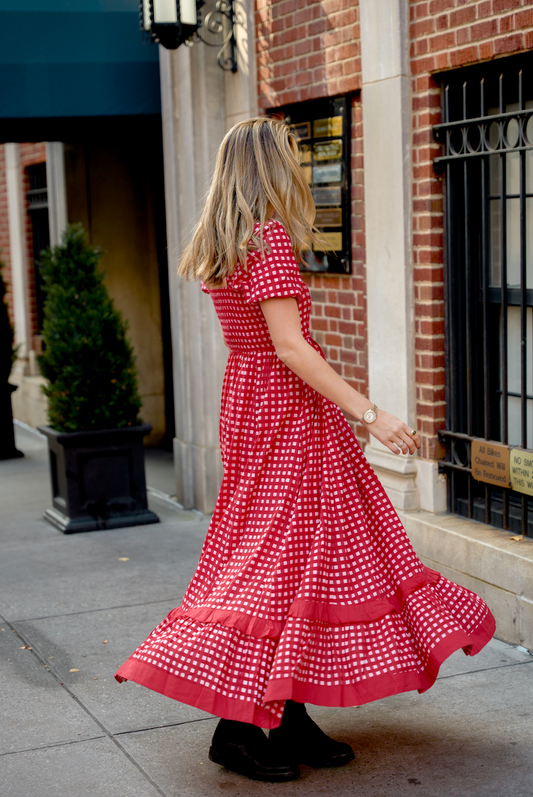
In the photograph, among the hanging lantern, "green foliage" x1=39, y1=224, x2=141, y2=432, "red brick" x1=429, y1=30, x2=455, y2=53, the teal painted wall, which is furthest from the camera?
the teal painted wall

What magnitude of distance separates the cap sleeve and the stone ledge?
182cm

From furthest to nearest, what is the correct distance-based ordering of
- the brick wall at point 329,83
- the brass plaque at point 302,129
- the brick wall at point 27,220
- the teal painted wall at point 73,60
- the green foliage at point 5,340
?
1. the brick wall at point 27,220
2. the green foliage at point 5,340
3. the teal painted wall at point 73,60
4. the brass plaque at point 302,129
5. the brick wall at point 329,83

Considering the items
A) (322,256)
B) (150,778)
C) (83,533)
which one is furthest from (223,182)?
(83,533)

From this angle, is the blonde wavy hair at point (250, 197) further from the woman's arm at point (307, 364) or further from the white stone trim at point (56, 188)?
the white stone trim at point (56, 188)

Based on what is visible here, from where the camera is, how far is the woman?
2.93 meters

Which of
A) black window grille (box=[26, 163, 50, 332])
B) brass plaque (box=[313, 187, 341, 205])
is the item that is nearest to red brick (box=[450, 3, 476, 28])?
brass plaque (box=[313, 187, 341, 205])

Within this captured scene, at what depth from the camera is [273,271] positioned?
2.93 metres

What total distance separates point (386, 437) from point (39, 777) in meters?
1.56

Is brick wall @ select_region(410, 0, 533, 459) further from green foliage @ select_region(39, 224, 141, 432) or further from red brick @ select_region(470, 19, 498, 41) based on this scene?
green foliage @ select_region(39, 224, 141, 432)

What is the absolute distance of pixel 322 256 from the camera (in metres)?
5.64

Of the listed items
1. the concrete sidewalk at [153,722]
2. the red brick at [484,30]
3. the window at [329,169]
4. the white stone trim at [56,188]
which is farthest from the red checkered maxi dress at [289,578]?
the white stone trim at [56,188]

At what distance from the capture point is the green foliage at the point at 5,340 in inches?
353

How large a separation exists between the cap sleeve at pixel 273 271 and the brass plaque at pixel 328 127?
8.58 feet

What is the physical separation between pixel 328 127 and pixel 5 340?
14.9 feet
